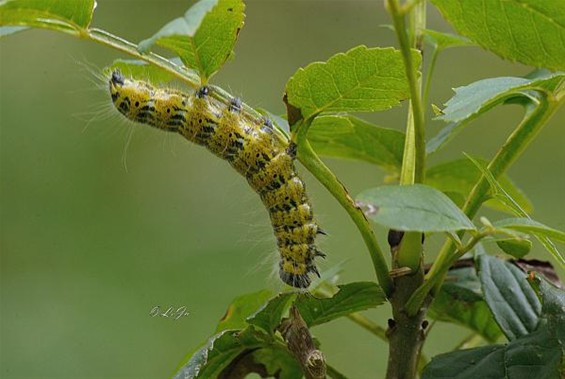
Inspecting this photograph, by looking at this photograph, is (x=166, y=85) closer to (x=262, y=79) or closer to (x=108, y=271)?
(x=108, y=271)

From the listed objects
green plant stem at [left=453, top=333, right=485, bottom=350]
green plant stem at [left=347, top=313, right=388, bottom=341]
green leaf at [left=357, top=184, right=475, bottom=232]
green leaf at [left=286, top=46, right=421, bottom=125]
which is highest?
green leaf at [left=286, top=46, right=421, bottom=125]

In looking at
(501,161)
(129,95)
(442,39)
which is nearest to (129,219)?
(129,95)

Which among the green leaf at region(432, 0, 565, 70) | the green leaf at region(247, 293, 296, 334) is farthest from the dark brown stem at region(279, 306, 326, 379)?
the green leaf at region(432, 0, 565, 70)

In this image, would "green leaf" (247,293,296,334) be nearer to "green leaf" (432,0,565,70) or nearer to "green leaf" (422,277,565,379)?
"green leaf" (422,277,565,379)

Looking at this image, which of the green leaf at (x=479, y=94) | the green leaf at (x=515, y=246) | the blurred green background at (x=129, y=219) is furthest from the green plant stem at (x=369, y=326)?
the blurred green background at (x=129, y=219)

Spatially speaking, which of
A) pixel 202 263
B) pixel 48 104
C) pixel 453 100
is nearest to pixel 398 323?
pixel 453 100

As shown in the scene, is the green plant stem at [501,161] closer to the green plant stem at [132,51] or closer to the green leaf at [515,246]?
the green leaf at [515,246]

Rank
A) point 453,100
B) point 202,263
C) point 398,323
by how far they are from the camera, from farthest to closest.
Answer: point 202,263 < point 398,323 < point 453,100

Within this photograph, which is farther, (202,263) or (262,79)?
(262,79)
